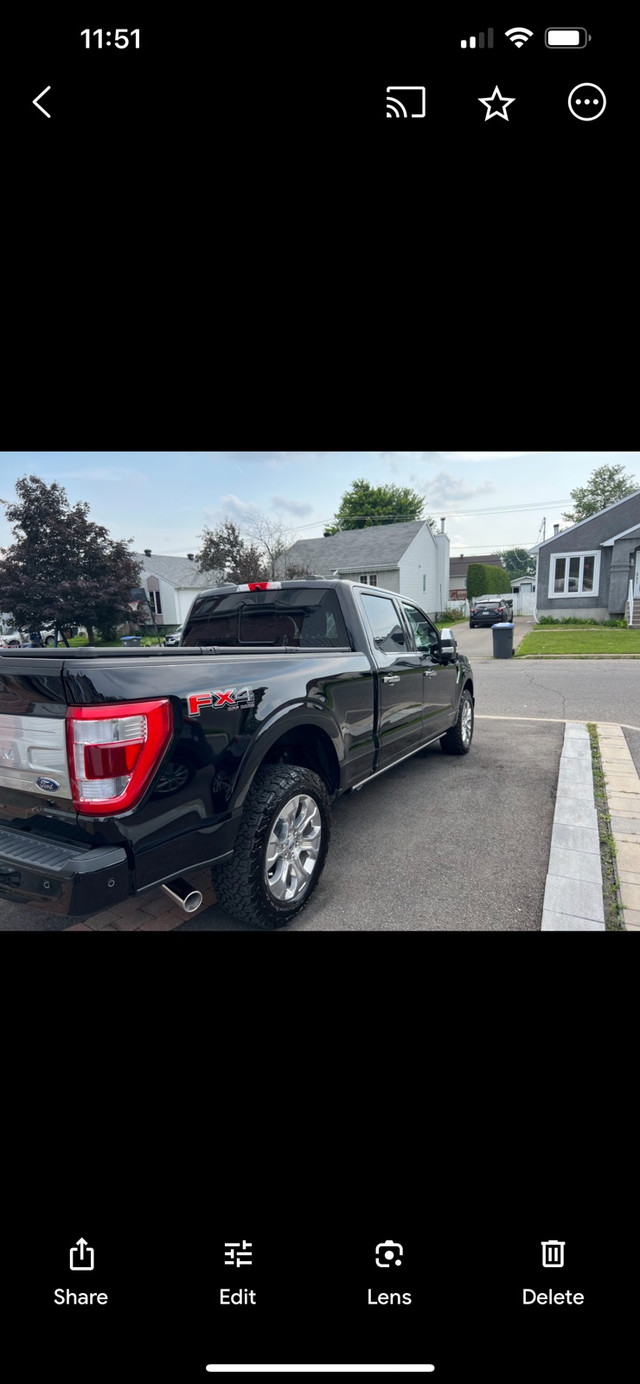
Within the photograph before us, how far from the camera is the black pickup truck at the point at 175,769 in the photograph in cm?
184

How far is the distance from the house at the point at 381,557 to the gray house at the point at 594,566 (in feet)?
20.9

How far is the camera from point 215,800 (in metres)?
2.23

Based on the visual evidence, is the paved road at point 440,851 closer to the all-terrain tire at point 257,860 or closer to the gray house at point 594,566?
the all-terrain tire at point 257,860

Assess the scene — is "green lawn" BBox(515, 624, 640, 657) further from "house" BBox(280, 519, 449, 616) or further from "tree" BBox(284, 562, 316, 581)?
"tree" BBox(284, 562, 316, 581)

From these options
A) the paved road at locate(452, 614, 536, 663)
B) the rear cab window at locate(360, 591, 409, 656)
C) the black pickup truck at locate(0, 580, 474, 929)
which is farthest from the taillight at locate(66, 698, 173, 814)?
the paved road at locate(452, 614, 536, 663)

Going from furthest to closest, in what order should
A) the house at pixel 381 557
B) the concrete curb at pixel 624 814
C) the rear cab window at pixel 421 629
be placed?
the house at pixel 381 557, the rear cab window at pixel 421 629, the concrete curb at pixel 624 814

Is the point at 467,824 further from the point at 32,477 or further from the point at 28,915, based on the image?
the point at 32,477

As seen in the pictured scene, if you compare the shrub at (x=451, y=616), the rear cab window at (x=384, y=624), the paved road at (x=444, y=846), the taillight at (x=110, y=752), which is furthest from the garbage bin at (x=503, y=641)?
the shrub at (x=451, y=616)

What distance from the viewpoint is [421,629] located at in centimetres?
511

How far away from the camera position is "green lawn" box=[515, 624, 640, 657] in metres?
14.0
